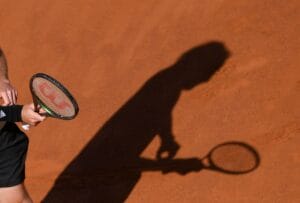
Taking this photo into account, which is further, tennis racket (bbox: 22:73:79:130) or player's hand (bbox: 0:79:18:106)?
player's hand (bbox: 0:79:18:106)

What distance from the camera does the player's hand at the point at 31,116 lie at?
3428 millimetres

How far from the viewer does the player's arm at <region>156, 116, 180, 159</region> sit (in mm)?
4867

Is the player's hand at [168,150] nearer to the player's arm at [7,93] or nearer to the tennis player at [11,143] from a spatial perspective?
the tennis player at [11,143]

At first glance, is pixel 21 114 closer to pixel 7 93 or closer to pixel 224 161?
pixel 7 93

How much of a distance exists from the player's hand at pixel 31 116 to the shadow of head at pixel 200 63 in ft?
7.31

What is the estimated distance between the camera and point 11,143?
3686mm

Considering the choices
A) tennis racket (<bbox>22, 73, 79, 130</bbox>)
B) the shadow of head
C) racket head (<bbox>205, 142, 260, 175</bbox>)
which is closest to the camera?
tennis racket (<bbox>22, 73, 79, 130</bbox>)

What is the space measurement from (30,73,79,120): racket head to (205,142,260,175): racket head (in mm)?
1683

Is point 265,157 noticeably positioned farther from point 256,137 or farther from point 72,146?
point 72,146

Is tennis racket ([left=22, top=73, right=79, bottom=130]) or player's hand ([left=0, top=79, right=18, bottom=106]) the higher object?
player's hand ([left=0, top=79, right=18, bottom=106])

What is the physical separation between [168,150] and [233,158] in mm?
580

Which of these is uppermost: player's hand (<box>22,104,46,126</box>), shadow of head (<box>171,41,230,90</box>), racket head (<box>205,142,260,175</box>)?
player's hand (<box>22,104,46,126</box>)

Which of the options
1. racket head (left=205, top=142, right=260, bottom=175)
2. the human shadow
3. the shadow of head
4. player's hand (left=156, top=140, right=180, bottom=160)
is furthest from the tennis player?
the shadow of head

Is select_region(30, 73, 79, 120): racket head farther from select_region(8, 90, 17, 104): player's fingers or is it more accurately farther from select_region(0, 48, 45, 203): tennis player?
select_region(8, 90, 17, 104): player's fingers
